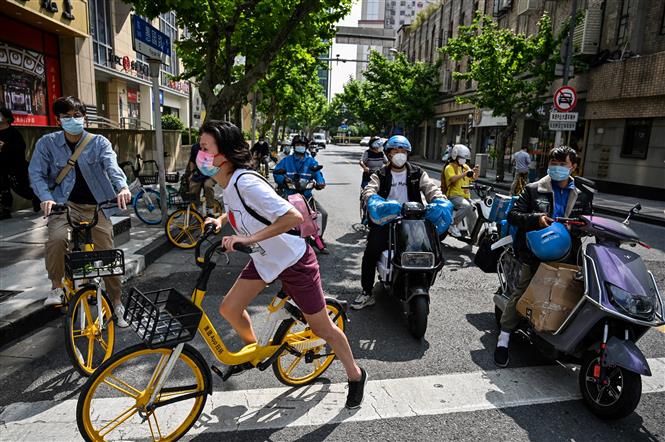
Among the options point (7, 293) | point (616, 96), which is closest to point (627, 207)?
point (616, 96)

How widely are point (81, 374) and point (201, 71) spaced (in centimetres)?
1360

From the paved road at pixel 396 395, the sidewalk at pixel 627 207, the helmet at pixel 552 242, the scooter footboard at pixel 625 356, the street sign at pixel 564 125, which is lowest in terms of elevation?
the paved road at pixel 396 395

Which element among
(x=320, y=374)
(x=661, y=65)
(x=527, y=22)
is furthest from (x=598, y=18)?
(x=320, y=374)

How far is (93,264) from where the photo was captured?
3.54 metres

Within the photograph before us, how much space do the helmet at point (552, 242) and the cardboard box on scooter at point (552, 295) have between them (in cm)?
8

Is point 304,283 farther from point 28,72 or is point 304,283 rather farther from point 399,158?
point 28,72

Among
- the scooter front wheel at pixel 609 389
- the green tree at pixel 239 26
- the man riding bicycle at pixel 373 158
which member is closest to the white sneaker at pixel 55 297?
the scooter front wheel at pixel 609 389

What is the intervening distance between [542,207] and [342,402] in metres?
2.30

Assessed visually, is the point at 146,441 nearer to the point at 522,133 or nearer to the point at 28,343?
the point at 28,343

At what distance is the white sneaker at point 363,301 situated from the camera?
5.14 metres

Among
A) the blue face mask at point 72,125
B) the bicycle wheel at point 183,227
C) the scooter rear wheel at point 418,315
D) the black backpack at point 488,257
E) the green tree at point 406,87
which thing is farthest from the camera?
the green tree at point 406,87

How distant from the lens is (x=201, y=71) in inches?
610

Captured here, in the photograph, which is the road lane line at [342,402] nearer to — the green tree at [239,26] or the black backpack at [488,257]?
the black backpack at [488,257]

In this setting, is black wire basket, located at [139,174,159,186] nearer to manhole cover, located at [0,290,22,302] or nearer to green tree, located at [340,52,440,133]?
manhole cover, located at [0,290,22,302]
